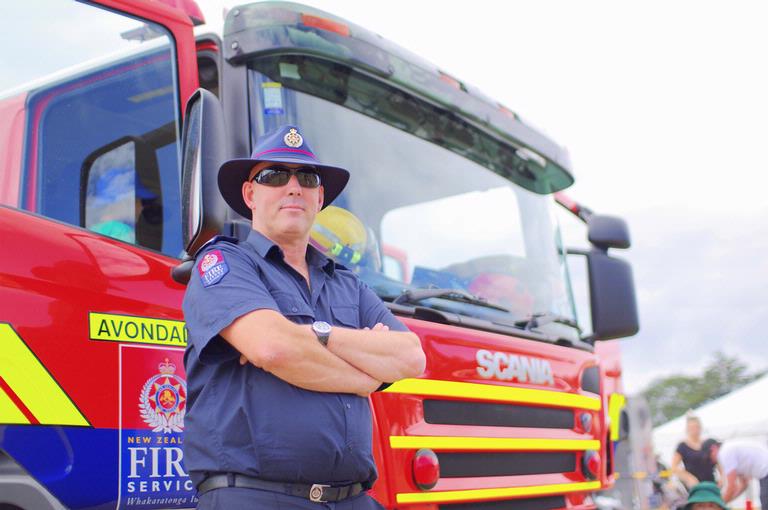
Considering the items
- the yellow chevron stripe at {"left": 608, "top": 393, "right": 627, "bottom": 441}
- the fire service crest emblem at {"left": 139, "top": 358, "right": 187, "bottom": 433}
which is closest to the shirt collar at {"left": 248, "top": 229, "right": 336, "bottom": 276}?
the fire service crest emblem at {"left": 139, "top": 358, "right": 187, "bottom": 433}

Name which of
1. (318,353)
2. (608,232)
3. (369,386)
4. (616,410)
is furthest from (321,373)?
(616,410)

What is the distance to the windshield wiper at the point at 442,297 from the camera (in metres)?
3.49

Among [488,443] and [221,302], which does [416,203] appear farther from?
[221,302]

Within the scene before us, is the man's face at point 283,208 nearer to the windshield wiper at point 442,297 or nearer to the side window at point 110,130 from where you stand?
the side window at point 110,130

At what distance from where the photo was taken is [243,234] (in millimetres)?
2992

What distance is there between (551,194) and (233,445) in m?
2.93

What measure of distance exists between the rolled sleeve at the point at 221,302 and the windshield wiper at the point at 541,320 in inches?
74.0

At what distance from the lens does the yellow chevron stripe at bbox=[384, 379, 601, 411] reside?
3254mm

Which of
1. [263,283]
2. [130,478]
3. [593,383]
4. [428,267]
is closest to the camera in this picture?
[263,283]

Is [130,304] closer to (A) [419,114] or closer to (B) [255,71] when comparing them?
(B) [255,71]

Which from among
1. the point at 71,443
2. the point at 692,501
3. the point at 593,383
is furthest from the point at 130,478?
the point at 692,501

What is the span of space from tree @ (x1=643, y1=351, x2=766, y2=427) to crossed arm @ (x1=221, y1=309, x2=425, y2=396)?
212 feet

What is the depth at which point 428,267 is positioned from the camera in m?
3.88

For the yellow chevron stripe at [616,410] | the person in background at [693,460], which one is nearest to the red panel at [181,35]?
the yellow chevron stripe at [616,410]
